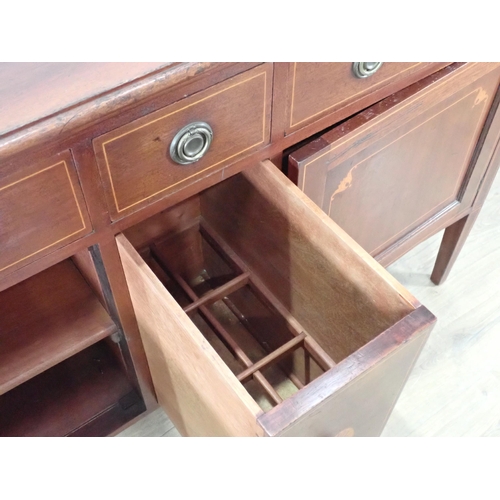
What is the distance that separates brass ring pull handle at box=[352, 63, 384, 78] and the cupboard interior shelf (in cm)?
38

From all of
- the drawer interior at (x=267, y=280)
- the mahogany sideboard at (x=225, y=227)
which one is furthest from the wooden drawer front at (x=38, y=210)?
the drawer interior at (x=267, y=280)

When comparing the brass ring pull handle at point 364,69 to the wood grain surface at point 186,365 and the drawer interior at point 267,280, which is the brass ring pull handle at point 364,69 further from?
the wood grain surface at point 186,365

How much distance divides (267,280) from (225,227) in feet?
0.32

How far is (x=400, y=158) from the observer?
2.50ft

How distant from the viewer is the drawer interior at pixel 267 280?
1.95 ft

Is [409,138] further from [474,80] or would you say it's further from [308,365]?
[308,365]

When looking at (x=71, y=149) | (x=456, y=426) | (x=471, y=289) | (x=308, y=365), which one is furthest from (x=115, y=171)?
(x=471, y=289)

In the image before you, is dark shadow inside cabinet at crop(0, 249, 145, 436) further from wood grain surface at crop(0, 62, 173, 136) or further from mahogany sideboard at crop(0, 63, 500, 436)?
wood grain surface at crop(0, 62, 173, 136)

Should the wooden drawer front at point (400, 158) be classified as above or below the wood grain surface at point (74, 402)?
below

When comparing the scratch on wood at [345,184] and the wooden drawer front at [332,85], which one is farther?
the scratch on wood at [345,184]

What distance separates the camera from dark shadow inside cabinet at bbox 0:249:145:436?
64 cm

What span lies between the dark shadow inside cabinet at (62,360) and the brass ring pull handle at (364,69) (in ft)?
1.13

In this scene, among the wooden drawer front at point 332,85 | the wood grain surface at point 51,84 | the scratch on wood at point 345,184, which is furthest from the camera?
the scratch on wood at point 345,184

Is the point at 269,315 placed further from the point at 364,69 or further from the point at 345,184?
the point at 364,69
